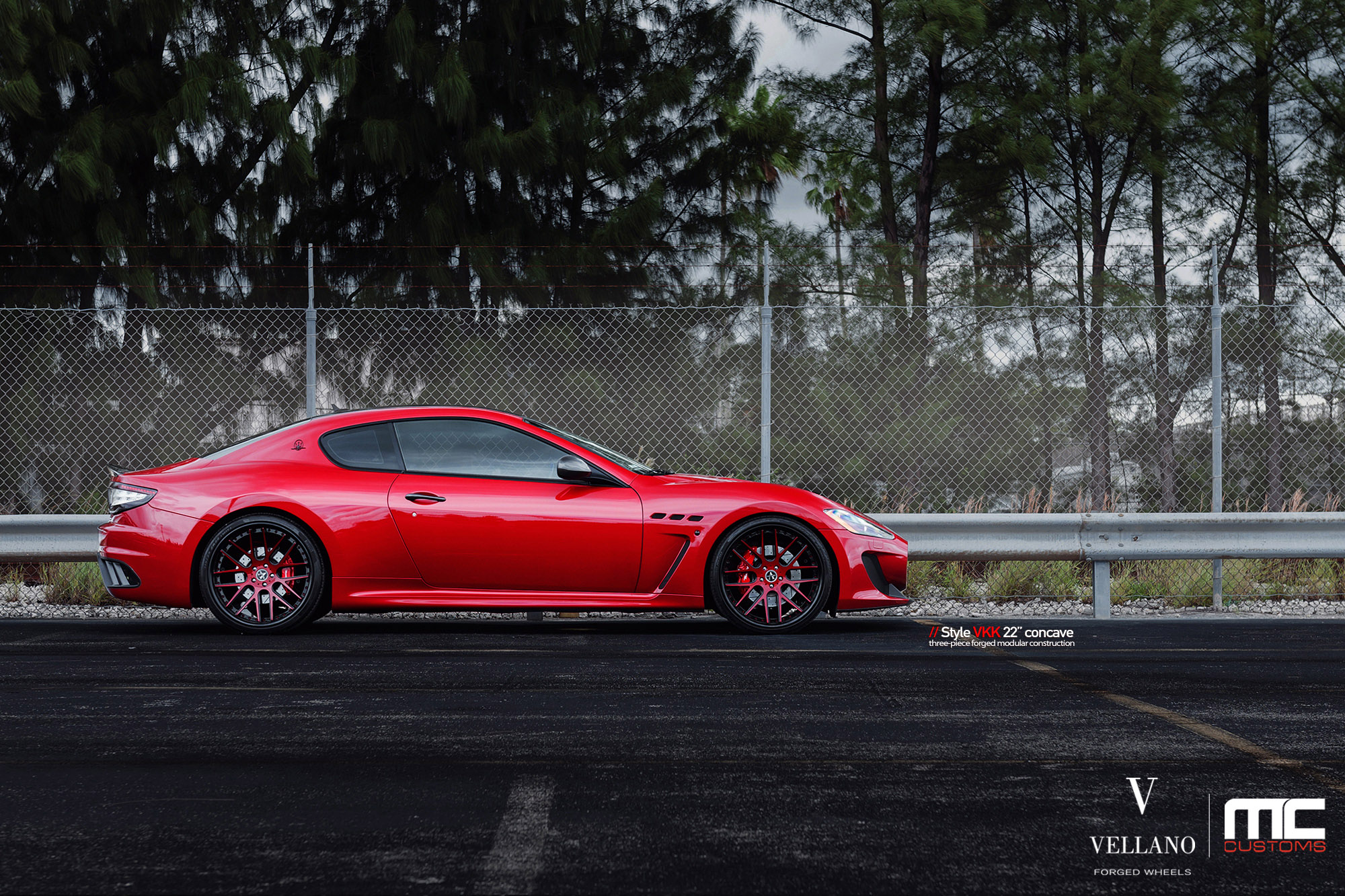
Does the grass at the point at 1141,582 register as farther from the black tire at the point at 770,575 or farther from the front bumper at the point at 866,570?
the black tire at the point at 770,575

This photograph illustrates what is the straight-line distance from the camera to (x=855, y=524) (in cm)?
709

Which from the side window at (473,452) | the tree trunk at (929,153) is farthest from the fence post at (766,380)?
the tree trunk at (929,153)

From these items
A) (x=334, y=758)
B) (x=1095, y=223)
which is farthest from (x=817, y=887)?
(x=1095, y=223)

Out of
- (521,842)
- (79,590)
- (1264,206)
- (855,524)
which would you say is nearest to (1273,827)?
(521,842)

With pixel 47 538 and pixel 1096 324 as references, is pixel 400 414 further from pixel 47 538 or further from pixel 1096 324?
pixel 1096 324

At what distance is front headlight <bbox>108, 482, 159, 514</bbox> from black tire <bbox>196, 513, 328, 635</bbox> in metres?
0.47

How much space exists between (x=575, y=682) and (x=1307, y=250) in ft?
57.9

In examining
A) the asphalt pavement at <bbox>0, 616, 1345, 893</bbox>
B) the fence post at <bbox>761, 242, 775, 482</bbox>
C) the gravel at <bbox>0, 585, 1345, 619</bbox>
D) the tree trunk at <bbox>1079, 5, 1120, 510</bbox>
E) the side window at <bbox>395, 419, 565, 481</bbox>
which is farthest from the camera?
the tree trunk at <bbox>1079, 5, 1120, 510</bbox>

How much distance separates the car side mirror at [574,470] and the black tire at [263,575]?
4.89 feet

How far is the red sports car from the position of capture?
6902 mm

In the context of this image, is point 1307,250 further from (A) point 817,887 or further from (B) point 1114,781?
(A) point 817,887

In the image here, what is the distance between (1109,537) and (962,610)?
1178 mm

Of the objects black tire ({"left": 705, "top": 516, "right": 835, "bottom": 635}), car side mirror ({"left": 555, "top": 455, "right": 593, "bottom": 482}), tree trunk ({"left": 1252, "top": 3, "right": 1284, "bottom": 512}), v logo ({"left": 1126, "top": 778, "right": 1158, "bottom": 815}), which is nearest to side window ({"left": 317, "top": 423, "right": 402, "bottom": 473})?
car side mirror ({"left": 555, "top": 455, "right": 593, "bottom": 482})

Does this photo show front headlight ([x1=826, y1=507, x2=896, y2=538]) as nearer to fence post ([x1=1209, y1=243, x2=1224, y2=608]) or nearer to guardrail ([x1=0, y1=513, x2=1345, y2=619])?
guardrail ([x1=0, y1=513, x2=1345, y2=619])
